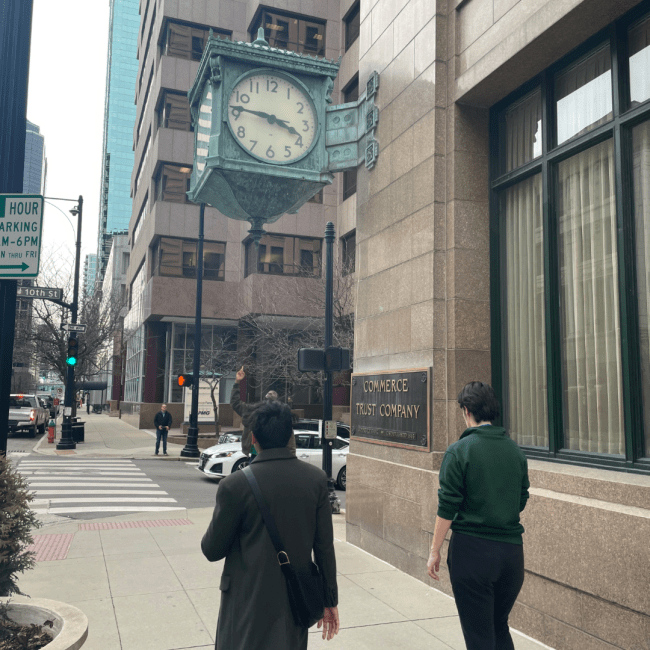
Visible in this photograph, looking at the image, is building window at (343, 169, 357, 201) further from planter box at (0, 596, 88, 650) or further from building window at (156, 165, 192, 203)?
planter box at (0, 596, 88, 650)

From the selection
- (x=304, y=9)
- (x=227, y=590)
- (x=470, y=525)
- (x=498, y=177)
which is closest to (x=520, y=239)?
(x=498, y=177)

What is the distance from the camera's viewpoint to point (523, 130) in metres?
6.54

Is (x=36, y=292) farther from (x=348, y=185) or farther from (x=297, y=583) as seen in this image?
(x=348, y=185)

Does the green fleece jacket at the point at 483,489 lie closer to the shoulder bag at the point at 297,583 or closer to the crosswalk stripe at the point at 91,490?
the shoulder bag at the point at 297,583

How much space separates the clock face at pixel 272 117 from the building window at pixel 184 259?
28866 mm

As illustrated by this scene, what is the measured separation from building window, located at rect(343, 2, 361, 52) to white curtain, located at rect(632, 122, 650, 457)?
31.2 m

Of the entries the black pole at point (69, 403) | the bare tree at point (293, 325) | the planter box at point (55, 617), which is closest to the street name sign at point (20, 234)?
the planter box at point (55, 617)

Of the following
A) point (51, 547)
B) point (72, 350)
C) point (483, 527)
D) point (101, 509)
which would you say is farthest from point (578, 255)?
point (72, 350)

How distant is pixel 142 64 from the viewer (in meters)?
49.8

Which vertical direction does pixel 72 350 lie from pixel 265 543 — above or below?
above

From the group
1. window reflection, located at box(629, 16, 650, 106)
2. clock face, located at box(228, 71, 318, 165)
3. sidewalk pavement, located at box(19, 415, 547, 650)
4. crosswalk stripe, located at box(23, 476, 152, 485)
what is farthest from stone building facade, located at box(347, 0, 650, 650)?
crosswalk stripe, located at box(23, 476, 152, 485)

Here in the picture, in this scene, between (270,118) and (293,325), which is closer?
(270,118)

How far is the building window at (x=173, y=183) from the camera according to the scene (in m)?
37.1

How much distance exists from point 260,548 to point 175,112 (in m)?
38.0
